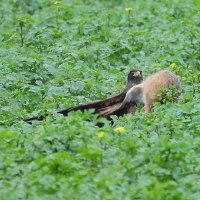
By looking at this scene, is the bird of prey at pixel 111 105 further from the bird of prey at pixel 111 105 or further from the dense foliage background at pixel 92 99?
the dense foliage background at pixel 92 99

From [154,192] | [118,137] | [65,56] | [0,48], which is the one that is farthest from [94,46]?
[154,192]

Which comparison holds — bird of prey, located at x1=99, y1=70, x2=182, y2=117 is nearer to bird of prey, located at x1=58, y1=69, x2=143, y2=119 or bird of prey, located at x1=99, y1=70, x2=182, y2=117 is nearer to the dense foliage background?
bird of prey, located at x1=58, y1=69, x2=143, y2=119

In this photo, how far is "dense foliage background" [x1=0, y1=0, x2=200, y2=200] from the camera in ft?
17.1

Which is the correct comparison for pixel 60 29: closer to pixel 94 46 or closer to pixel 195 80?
pixel 94 46

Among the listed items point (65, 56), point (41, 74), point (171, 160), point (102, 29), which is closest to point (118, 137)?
point (171, 160)

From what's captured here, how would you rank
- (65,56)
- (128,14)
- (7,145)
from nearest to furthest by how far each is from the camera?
(7,145), (65,56), (128,14)

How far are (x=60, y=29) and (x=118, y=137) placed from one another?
479cm

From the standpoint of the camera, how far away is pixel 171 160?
5.49 m

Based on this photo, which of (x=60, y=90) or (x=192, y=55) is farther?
(x=192, y=55)

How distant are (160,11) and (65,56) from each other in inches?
112

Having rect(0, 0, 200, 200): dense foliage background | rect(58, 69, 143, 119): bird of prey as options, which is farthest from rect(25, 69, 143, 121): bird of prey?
rect(0, 0, 200, 200): dense foliage background

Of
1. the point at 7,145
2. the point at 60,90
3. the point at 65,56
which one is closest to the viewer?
the point at 7,145

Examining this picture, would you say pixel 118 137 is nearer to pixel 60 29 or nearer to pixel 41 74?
pixel 41 74

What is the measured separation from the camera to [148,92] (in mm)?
7477
